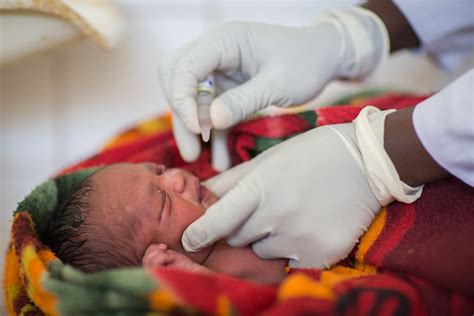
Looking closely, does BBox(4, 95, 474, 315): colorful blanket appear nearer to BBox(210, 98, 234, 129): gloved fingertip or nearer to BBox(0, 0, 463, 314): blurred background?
BBox(210, 98, 234, 129): gloved fingertip

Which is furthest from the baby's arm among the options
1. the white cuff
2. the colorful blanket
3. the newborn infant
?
the white cuff

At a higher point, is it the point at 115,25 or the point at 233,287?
the point at 115,25

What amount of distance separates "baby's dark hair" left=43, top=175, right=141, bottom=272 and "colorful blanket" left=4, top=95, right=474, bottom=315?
4 cm

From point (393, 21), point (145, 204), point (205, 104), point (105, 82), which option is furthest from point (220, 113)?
point (105, 82)

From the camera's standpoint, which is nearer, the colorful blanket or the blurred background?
the colorful blanket

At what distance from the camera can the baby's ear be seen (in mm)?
712

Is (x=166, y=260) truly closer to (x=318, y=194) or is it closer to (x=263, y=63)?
(x=318, y=194)

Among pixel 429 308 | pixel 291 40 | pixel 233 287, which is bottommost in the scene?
pixel 429 308

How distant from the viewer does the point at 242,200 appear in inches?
26.4

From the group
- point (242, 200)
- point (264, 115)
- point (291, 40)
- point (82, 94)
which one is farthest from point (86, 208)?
point (82, 94)

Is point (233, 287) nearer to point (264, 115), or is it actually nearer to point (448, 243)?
point (448, 243)

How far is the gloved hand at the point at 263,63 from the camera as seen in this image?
2.65 feet

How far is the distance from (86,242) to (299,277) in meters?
0.32

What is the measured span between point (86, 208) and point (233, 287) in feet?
0.94
